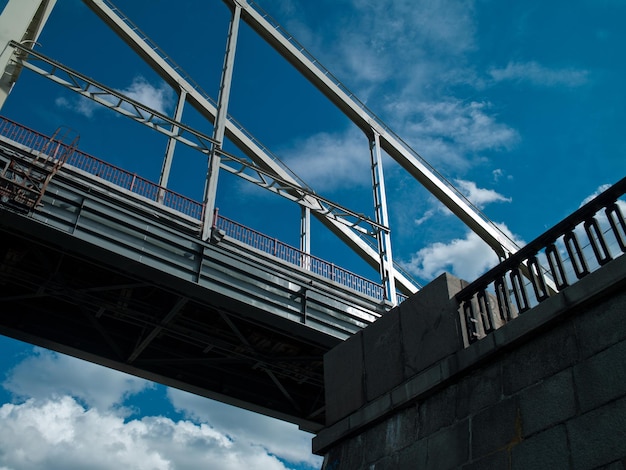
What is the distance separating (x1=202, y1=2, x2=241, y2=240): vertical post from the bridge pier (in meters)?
10.4

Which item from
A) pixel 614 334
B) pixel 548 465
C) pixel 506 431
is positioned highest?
pixel 614 334

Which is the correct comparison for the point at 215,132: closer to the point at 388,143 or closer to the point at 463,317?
the point at 388,143

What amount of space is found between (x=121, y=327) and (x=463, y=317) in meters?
15.2

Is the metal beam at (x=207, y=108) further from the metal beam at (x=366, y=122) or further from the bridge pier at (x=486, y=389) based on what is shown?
the bridge pier at (x=486, y=389)

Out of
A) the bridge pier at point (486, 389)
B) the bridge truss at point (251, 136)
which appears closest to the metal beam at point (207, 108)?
the bridge truss at point (251, 136)

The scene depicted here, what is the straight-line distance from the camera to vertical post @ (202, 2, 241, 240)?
696 inches

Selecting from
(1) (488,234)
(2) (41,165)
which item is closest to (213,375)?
(2) (41,165)

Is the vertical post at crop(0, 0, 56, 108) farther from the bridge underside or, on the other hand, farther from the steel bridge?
the bridge underside

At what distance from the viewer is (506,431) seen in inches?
217

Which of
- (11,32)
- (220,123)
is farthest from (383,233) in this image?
(11,32)

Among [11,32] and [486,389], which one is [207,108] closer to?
[11,32]

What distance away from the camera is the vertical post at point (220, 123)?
17688mm

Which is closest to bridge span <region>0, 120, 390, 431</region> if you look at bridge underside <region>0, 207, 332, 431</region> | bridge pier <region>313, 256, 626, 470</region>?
bridge underside <region>0, 207, 332, 431</region>

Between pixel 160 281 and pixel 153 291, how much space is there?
187cm
